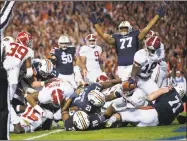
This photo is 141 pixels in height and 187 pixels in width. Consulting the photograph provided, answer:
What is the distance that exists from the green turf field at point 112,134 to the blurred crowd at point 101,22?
3926 millimetres

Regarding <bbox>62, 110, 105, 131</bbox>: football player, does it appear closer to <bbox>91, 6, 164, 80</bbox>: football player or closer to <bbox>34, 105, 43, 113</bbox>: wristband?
<bbox>34, 105, 43, 113</bbox>: wristband

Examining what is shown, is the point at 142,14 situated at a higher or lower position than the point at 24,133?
higher

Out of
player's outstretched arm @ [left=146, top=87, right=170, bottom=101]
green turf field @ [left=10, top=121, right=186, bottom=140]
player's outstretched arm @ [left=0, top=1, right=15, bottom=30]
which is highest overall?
player's outstretched arm @ [left=0, top=1, right=15, bottom=30]

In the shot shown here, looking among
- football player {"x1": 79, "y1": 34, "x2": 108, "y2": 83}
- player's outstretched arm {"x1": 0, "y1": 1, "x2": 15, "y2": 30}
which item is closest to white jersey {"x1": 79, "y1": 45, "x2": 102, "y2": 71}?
football player {"x1": 79, "y1": 34, "x2": 108, "y2": 83}

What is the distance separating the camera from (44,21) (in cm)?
1335

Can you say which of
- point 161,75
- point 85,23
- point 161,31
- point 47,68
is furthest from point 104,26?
point 47,68

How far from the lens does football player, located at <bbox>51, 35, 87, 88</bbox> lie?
8.89 metres

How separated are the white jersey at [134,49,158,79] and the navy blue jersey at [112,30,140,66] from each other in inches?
36.7

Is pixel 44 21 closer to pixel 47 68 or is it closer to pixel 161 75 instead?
pixel 161 75

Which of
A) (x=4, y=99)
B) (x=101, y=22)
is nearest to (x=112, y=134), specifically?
(x=4, y=99)

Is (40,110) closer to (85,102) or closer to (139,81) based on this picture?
(85,102)

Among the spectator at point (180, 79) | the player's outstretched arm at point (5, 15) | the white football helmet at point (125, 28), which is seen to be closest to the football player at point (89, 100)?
the white football helmet at point (125, 28)

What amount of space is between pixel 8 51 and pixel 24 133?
0.85 m

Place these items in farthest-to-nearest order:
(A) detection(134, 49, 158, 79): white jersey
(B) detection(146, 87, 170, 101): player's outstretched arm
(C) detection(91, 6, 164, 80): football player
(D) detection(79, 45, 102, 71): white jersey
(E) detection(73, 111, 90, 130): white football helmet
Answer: (D) detection(79, 45, 102, 71): white jersey → (C) detection(91, 6, 164, 80): football player → (A) detection(134, 49, 158, 79): white jersey → (B) detection(146, 87, 170, 101): player's outstretched arm → (E) detection(73, 111, 90, 130): white football helmet
